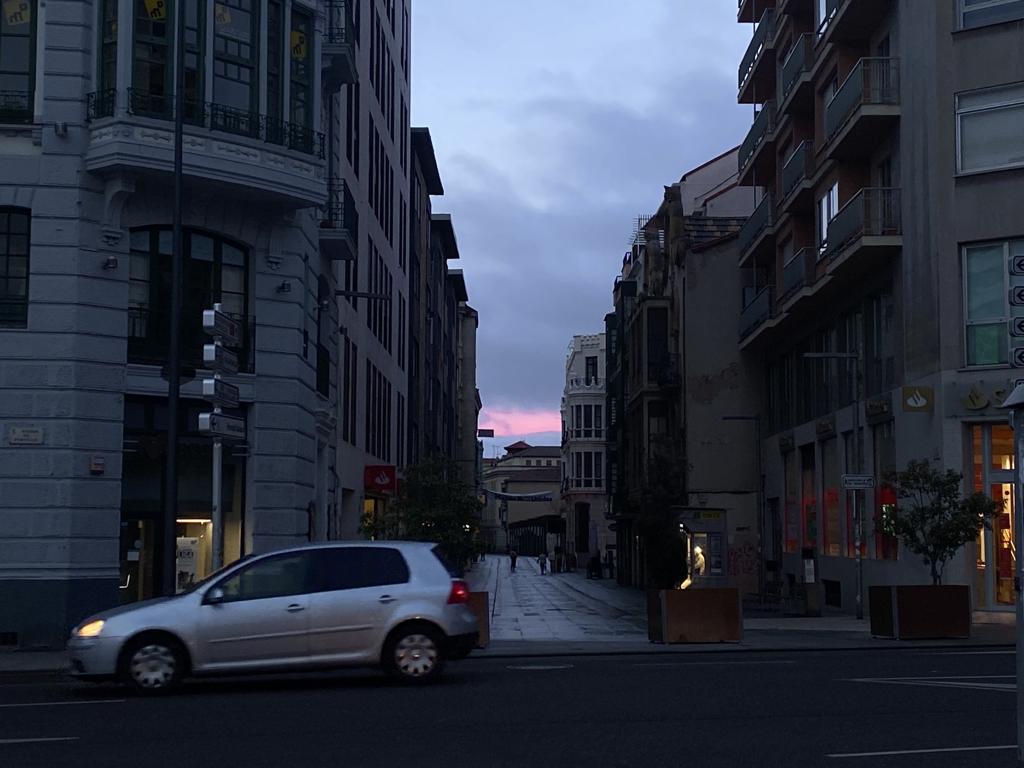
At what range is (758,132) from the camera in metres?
49.4

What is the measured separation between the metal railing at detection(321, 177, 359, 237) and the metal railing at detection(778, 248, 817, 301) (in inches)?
498

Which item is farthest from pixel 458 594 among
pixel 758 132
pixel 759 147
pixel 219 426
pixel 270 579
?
pixel 758 132

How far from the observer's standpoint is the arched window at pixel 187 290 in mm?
26234

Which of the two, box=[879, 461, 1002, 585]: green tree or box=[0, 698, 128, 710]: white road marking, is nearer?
box=[0, 698, 128, 710]: white road marking

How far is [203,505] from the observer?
26.8m

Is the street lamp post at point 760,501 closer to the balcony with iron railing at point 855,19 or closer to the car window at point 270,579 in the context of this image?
the balcony with iron railing at point 855,19

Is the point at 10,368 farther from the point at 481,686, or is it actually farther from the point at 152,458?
the point at 481,686

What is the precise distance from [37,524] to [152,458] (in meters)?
2.41

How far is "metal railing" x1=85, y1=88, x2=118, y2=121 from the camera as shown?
25484 mm

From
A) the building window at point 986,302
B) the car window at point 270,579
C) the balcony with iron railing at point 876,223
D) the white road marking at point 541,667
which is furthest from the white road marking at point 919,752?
the balcony with iron railing at point 876,223

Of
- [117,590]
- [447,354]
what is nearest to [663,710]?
[117,590]

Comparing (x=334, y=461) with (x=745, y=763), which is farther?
(x=334, y=461)

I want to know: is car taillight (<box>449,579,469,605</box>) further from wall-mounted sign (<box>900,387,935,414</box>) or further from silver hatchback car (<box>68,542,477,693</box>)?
wall-mounted sign (<box>900,387,935,414</box>)

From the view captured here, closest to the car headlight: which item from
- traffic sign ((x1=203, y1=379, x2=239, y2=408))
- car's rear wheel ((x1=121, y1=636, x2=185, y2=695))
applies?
car's rear wheel ((x1=121, y1=636, x2=185, y2=695))
